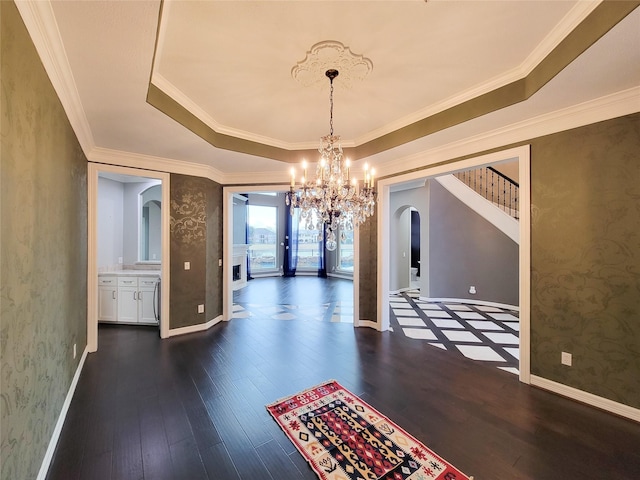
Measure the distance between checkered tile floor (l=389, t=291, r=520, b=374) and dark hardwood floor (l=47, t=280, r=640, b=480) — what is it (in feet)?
1.20

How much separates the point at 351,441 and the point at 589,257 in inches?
103

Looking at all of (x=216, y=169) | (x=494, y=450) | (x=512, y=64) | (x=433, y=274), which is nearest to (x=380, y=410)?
(x=494, y=450)

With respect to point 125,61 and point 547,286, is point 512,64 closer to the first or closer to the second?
point 547,286

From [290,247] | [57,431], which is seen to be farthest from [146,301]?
[290,247]

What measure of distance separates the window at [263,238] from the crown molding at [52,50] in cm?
776

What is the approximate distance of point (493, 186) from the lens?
6.71 m

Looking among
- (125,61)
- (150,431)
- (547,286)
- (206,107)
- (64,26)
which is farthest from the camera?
(206,107)

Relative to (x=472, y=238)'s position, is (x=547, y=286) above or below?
below

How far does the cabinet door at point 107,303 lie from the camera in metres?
4.47

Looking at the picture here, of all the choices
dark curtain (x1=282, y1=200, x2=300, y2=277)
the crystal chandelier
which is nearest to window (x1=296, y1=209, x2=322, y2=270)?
dark curtain (x1=282, y1=200, x2=300, y2=277)

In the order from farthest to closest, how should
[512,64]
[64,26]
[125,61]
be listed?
[512,64] → [125,61] → [64,26]

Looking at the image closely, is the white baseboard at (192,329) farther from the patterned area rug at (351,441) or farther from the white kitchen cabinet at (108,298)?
the patterned area rug at (351,441)

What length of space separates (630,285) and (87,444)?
4409 mm

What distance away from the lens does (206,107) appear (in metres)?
2.89
